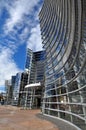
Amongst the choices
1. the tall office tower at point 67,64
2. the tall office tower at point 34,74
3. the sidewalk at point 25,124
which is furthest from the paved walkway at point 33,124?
the tall office tower at point 34,74

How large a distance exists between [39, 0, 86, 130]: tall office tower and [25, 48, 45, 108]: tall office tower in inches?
481

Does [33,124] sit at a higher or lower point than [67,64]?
lower

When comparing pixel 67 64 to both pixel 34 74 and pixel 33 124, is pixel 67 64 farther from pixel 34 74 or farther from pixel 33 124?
pixel 34 74

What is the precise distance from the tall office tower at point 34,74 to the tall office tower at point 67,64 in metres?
12.2

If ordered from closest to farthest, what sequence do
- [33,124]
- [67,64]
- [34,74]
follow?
[33,124], [67,64], [34,74]

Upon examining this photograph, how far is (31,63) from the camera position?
39281 millimetres

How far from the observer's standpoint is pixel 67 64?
14406mm

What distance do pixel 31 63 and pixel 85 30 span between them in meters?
31.4

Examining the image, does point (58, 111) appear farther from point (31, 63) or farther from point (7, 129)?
point (31, 63)

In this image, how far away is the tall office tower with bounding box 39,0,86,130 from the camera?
937cm

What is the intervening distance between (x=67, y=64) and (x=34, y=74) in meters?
24.8

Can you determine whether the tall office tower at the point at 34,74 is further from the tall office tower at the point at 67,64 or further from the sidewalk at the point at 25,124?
the sidewalk at the point at 25,124

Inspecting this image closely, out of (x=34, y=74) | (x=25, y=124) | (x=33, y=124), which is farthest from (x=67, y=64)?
(x=34, y=74)

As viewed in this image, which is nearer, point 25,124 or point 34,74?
point 25,124
